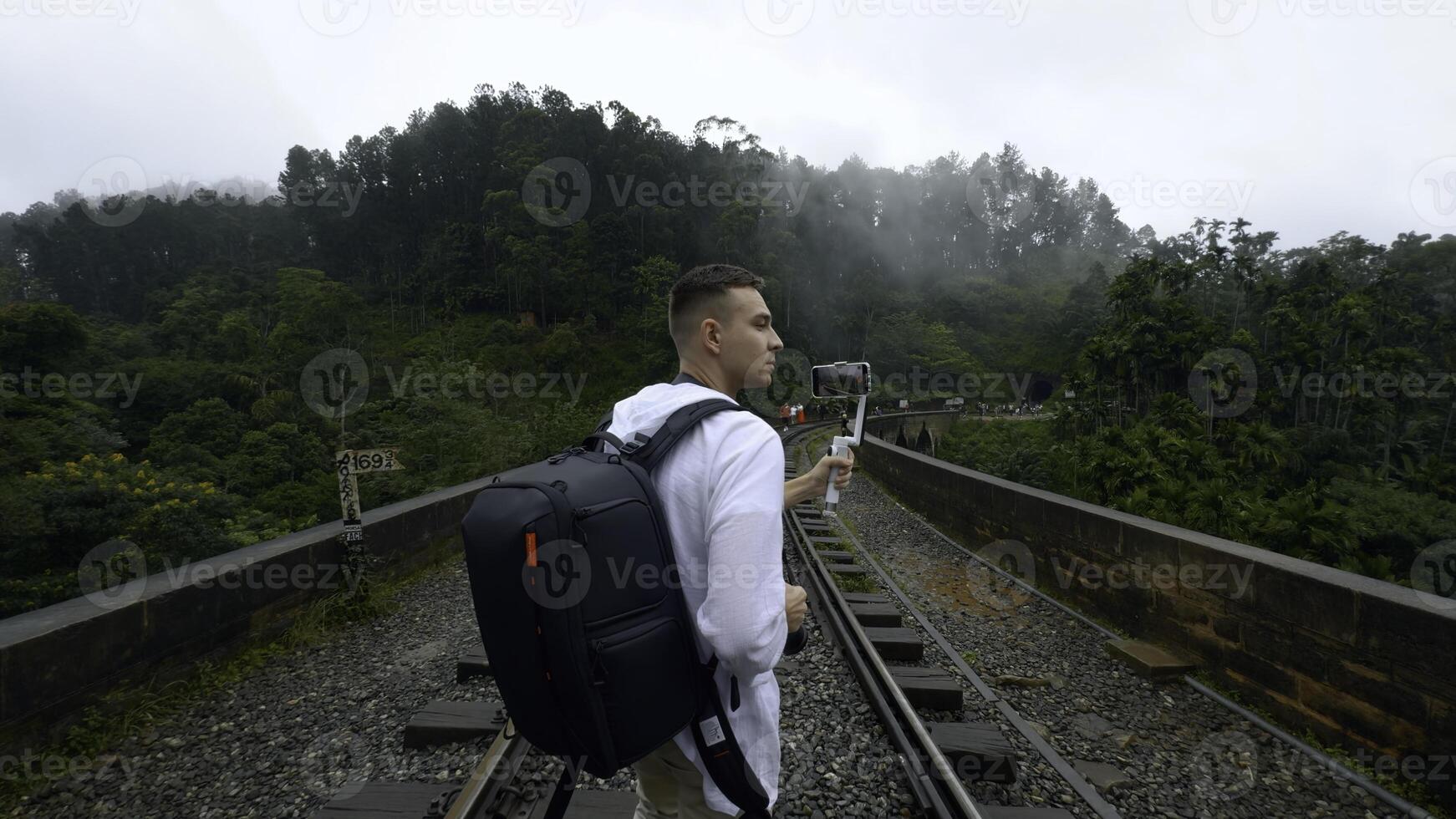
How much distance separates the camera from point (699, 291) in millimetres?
1439

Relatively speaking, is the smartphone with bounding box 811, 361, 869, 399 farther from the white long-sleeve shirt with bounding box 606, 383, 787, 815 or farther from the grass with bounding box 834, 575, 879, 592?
the grass with bounding box 834, 575, 879, 592

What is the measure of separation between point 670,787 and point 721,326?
3.36ft

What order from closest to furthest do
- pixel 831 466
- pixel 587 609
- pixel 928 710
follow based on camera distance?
1. pixel 587 609
2. pixel 831 466
3. pixel 928 710

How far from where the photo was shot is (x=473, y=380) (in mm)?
20109

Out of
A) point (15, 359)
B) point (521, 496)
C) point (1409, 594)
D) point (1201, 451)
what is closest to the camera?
point (521, 496)

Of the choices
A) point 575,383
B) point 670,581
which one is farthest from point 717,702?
point 575,383

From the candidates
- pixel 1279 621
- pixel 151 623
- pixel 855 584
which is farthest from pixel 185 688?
pixel 1279 621

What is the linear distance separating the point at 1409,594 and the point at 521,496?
4.28 m

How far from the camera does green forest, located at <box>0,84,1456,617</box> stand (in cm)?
1262

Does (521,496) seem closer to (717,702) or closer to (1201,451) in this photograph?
(717,702)

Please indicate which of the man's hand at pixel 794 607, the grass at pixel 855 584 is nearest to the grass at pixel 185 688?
the man's hand at pixel 794 607

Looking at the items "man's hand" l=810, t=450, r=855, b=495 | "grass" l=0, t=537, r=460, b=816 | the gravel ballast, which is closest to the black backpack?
"man's hand" l=810, t=450, r=855, b=495

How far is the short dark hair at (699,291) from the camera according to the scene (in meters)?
1.43

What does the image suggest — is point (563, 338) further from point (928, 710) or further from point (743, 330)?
point (743, 330)
